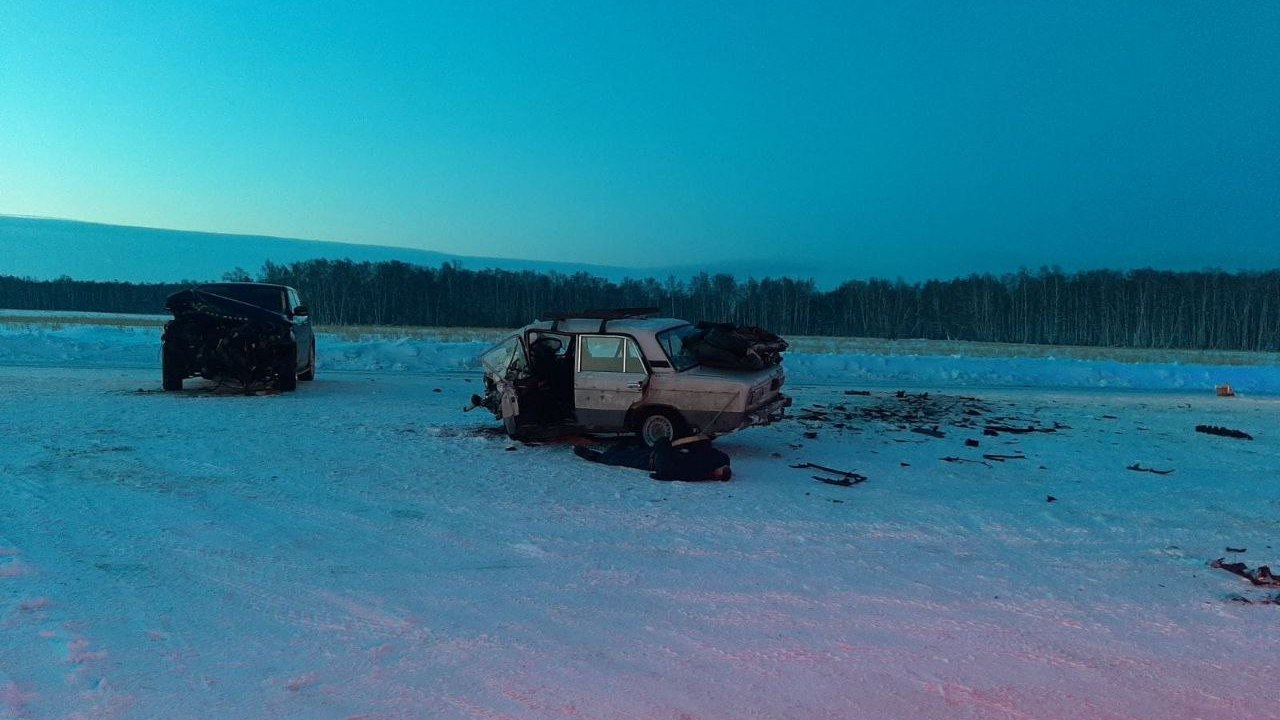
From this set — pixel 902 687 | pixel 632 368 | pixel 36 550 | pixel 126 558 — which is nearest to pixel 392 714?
pixel 902 687

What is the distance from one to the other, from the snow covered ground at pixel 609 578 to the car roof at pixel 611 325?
5.29 ft

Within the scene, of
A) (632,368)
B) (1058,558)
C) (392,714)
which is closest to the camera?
(392,714)

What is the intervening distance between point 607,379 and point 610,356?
0.30 meters

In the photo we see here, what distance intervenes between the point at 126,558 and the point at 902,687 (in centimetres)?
518

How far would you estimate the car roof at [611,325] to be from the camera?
10.3 m

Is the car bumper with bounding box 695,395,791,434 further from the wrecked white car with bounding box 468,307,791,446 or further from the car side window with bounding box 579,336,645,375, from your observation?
the car side window with bounding box 579,336,645,375

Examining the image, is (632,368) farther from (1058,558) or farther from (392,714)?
(392,714)

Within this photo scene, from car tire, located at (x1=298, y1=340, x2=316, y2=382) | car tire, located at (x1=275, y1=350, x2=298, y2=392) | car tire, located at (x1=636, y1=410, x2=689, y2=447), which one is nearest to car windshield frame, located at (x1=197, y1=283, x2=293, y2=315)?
car tire, located at (x1=275, y1=350, x2=298, y2=392)

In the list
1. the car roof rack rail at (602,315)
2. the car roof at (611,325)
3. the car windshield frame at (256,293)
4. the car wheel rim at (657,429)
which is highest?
the car windshield frame at (256,293)

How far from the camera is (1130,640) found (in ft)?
15.5

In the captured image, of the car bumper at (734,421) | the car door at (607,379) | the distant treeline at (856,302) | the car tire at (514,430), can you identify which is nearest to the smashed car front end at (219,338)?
the car tire at (514,430)

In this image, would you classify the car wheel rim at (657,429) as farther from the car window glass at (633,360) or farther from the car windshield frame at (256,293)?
the car windshield frame at (256,293)

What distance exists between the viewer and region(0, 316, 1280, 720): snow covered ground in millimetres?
3941

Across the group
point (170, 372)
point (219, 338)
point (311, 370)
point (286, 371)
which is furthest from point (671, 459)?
point (311, 370)
